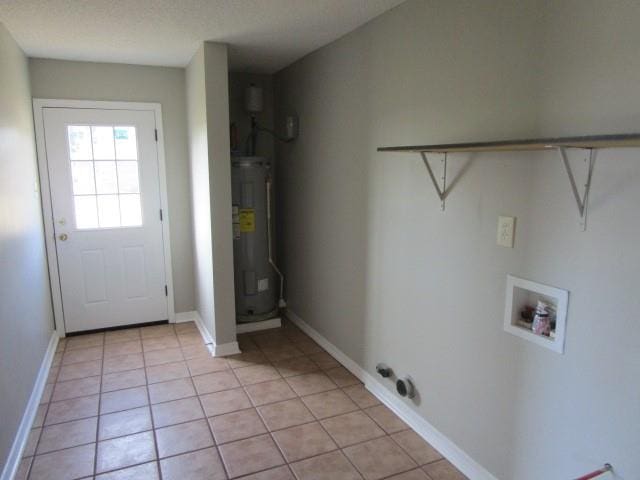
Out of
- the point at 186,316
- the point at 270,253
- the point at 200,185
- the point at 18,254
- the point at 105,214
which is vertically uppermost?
the point at 200,185

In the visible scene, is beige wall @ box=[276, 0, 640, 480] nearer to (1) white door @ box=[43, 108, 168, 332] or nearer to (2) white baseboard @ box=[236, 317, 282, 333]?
(2) white baseboard @ box=[236, 317, 282, 333]

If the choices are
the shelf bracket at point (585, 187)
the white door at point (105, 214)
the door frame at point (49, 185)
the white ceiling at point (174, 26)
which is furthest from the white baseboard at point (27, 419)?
the shelf bracket at point (585, 187)

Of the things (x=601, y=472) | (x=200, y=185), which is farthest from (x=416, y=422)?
(x=200, y=185)

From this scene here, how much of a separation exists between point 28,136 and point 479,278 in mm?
3271

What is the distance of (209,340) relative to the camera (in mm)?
3711

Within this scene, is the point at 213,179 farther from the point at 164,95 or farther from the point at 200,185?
the point at 164,95

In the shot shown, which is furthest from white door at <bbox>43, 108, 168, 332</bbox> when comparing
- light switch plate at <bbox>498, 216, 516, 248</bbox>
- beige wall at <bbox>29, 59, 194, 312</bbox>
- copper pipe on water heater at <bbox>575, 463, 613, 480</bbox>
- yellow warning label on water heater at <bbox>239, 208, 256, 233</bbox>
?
copper pipe on water heater at <bbox>575, 463, 613, 480</bbox>

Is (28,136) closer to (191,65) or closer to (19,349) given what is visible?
(191,65)

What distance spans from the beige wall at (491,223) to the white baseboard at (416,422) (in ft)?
0.14

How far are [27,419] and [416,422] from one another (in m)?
2.15

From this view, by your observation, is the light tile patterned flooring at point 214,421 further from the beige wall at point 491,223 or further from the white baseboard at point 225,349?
the beige wall at point 491,223

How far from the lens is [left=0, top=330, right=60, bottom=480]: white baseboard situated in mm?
2135

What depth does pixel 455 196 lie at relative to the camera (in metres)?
2.12

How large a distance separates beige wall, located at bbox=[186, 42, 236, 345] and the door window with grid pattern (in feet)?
1.97
